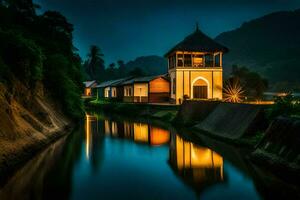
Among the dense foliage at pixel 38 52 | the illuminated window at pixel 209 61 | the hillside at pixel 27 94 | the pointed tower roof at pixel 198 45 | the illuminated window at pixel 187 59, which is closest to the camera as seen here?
the hillside at pixel 27 94

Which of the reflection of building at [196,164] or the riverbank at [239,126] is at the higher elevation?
the riverbank at [239,126]

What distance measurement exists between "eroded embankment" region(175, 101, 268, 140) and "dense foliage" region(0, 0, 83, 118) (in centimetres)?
1363

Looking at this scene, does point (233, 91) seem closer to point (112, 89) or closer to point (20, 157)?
point (112, 89)

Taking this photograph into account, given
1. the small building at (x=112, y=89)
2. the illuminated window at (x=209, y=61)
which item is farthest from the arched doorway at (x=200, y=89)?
the small building at (x=112, y=89)

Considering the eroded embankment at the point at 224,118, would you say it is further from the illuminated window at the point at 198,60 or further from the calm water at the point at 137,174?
the illuminated window at the point at 198,60

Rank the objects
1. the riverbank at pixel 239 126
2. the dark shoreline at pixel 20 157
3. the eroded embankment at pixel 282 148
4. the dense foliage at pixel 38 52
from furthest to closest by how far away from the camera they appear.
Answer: the dense foliage at pixel 38 52, the riverbank at pixel 239 126, the dark shoreline at pixel 20 157, the eroded embankment at pixel 282 148

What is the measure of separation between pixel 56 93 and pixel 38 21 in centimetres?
1770

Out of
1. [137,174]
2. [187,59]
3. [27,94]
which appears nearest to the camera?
[137,174]

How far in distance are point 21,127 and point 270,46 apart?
148703 millimetres

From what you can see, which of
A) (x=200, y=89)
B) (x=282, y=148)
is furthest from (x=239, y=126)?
(x=200, y=89)

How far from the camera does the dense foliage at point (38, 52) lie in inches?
840

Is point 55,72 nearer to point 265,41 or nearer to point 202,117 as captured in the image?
point 202,117

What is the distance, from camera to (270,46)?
146500 millimetres

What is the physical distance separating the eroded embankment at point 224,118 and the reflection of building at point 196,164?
3.19 metres
